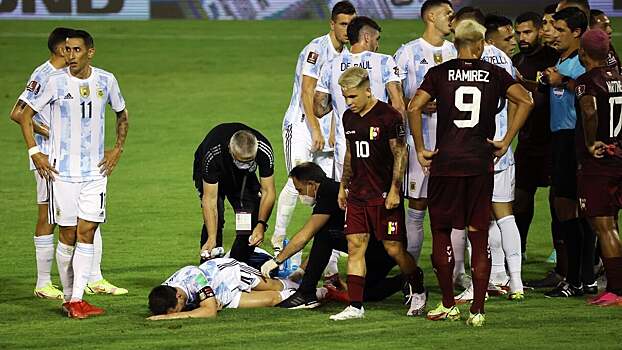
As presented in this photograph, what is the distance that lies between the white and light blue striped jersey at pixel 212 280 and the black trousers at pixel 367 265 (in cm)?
51

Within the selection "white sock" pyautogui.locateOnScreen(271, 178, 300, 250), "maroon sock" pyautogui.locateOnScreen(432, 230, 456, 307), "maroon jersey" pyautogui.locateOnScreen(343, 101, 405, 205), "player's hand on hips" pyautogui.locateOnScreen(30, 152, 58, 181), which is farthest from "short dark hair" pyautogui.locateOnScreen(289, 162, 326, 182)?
"white sock" pyautogui.locateOnScreen(271, 178, 300, 250)

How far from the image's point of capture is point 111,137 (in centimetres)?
1873

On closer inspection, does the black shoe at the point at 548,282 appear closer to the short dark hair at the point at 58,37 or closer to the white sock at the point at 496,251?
the white sock at the point at 496,251

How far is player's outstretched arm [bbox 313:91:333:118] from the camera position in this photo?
1015 cm

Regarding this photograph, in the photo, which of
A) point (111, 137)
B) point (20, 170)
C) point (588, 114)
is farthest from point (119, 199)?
point (588, 114)

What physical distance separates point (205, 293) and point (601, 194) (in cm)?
290

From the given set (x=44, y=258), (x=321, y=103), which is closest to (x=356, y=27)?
(x=321, y=103)

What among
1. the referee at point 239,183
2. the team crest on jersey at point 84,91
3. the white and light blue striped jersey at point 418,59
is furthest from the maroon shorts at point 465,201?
the team crest on jersey at point 84,91

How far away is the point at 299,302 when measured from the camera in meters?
9.27

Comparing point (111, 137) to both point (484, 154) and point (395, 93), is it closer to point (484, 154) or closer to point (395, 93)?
point (395, 93)

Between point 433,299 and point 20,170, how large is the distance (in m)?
8.27

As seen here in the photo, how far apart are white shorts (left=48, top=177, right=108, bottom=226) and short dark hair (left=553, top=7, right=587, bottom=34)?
373 centimetres

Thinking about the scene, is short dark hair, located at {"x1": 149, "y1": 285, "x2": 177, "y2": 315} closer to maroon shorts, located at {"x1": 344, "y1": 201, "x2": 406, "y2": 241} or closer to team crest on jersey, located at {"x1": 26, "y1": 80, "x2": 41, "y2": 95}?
maroon shorts, located at {"x1": 344, "y1": 201, "x2": 406, "y2": 241}

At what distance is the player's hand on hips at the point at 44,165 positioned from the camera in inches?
360
